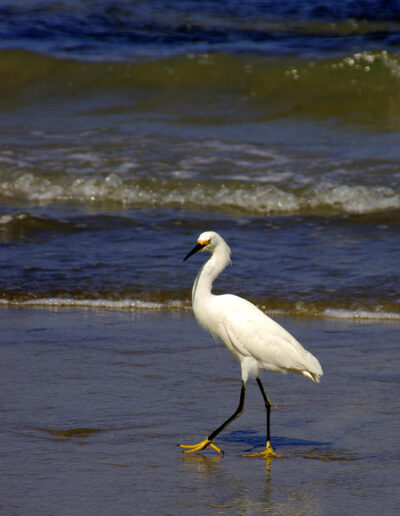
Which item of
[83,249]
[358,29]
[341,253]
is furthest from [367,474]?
[358,29]

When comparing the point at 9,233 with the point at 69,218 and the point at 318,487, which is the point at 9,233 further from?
the point at 318,487

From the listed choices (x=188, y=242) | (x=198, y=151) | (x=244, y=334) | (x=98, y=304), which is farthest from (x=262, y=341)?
(x=198, y=151)

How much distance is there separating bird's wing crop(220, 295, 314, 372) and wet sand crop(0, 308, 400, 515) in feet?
1.06

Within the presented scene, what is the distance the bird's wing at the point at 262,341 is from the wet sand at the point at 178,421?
32 centimetres

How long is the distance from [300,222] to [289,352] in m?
4.23

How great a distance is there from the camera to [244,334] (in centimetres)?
380

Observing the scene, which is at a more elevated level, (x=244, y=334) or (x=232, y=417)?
(x=244, y=334)

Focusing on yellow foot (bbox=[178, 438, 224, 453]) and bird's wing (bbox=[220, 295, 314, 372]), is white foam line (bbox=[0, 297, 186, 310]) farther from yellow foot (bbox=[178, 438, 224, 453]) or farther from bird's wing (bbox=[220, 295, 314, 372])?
yellow foot (bbox=[178, 438, 224, 453])

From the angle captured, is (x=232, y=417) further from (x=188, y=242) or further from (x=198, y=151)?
(x=198, y=151)

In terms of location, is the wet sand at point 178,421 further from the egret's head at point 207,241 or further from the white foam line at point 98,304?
the egret's head at point 207,241

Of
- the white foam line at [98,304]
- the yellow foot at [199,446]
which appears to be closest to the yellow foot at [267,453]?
the yellow foot at [199,446]

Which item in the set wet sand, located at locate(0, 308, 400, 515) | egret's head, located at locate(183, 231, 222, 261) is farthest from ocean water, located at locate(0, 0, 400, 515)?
egret's head, located at locate(183, 231, 222, 261)

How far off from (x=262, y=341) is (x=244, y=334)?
0.09m

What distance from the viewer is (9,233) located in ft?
24.5
